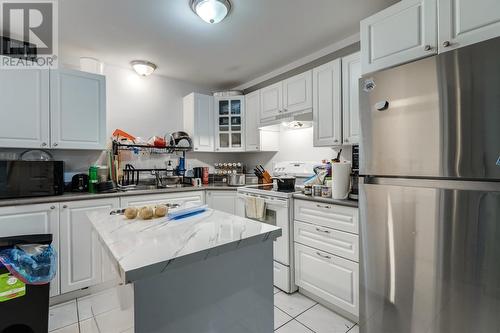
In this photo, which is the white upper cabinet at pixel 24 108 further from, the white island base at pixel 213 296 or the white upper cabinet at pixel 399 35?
the white upper cabinet at pixel 399 35

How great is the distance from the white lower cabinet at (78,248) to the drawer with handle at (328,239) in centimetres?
181

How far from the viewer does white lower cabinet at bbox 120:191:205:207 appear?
2514 millimetres

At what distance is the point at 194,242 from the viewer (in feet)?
3.11

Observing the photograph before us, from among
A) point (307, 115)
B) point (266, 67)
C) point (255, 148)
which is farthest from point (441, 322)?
point (266, 67)

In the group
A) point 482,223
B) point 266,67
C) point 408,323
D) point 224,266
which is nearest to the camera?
point 224,266

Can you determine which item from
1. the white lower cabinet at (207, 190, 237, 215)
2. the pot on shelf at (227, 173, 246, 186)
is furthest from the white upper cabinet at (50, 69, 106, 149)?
the pot on shelf at (227, 173, 246, 186)

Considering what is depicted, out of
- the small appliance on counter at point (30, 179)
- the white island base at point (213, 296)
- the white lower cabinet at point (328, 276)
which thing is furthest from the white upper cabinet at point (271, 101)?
the small appliance on counter at point (30, 179)

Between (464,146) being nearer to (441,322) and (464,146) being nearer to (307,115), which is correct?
(441,322)

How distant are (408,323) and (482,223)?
71cm

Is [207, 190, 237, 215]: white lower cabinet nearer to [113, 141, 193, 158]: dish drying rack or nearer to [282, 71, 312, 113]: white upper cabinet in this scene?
[113, 141, 193, 158]: dish drying rack

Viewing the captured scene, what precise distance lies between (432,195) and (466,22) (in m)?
0.96

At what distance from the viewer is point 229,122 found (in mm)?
3545

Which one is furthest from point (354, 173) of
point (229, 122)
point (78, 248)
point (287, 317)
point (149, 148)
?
point (78, 248)

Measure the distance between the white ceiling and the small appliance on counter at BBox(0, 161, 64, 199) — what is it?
4.13 ft
